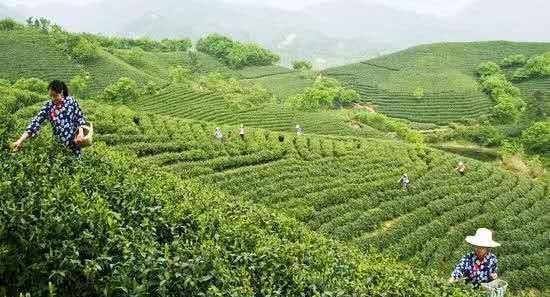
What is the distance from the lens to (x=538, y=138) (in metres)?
72.3

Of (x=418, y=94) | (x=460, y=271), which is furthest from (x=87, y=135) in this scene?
(x=418, y=94)

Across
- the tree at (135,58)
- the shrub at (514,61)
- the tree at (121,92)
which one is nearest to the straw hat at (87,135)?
the tree at (121,92)

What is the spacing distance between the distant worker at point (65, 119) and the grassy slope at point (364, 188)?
16683mm

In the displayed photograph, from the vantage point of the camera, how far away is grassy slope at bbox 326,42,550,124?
313 ft

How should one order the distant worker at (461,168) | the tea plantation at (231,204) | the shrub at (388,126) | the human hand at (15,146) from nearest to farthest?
the tea plantation at (231,204)
the human hand at (15,146)
the distant worker at (461,168)
the shrub at (388,126)

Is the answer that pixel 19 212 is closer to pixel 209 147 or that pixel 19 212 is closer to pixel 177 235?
pixel 177 235

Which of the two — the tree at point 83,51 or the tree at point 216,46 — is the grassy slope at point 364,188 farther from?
the tree at point 216,46

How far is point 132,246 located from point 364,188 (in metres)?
26.5

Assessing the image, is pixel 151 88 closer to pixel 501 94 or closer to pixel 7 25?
pixel 7 25

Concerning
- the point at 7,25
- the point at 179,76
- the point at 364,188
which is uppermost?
the point at 7,25

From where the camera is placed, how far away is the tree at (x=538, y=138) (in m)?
71.5

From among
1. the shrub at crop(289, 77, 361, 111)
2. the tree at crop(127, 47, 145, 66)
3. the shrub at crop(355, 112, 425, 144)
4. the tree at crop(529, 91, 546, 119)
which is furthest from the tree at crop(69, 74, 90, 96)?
the tree at crop(529, 91, 546, 119)

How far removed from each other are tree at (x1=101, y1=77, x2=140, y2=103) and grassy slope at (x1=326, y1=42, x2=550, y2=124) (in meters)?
44.9

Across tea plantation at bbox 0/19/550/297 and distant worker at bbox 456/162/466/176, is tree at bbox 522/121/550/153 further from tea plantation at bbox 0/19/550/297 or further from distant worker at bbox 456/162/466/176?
distant worker at bbox 456/162/466/176
